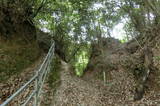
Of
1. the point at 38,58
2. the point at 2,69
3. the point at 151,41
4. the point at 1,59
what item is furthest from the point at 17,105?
the point at 151,41

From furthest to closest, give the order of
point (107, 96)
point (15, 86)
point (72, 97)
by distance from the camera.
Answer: point (107, 96) < point (72, 97) < point (15, 86)

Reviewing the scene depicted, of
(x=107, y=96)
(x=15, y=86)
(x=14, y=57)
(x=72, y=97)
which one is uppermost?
(x=14, y=57)

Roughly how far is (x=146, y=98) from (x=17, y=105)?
4.56 metres

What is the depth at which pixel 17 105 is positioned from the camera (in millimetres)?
5031

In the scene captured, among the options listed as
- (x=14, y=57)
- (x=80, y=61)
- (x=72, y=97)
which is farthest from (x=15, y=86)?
(x=80, y=61)

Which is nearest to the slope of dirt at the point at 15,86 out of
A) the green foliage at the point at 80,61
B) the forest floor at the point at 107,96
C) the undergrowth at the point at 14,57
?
the undergrowth at the point at 14,57

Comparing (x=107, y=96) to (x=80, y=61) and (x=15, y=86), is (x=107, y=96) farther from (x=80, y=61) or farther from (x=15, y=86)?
(x=80, y=61)

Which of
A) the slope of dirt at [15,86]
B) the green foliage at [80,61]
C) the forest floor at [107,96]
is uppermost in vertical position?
the green foliage at [80,61]

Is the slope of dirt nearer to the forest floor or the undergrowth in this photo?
the undergrowth

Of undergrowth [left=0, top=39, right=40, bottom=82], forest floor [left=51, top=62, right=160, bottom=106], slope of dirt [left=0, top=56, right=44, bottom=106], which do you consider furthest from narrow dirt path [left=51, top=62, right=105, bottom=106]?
undergrowth [left=0, top=39, right=40, bottom=82]

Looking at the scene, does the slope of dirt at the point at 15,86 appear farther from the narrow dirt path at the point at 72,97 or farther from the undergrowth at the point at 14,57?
the narrow dirt path at the point at 72,97

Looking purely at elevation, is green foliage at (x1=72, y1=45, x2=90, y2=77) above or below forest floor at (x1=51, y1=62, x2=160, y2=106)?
above

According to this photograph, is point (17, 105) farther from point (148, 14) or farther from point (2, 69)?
point (148, 14)

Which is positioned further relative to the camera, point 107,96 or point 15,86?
point 107,96
